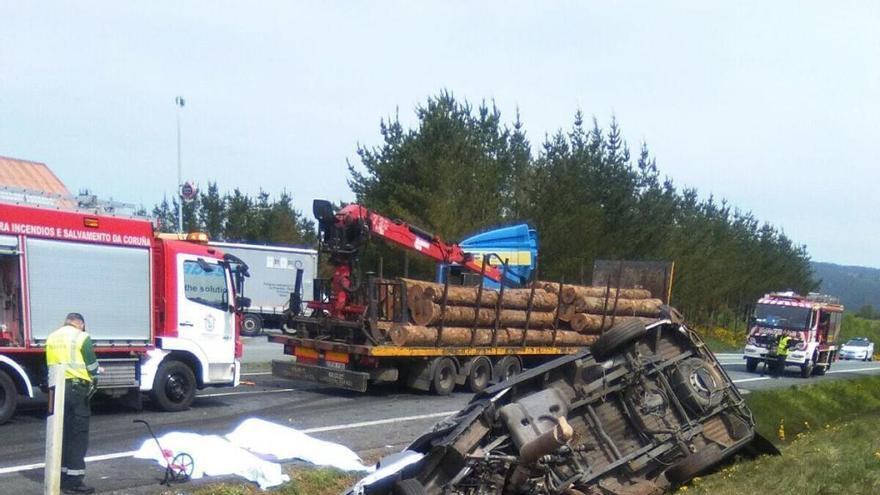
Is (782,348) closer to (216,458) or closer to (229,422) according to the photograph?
(229,422)

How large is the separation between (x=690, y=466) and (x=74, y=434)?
5.92 m

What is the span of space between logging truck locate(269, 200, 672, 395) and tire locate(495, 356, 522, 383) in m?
0.03

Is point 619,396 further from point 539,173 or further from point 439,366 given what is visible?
point 539,173

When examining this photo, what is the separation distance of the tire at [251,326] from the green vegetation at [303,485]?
25892 mm

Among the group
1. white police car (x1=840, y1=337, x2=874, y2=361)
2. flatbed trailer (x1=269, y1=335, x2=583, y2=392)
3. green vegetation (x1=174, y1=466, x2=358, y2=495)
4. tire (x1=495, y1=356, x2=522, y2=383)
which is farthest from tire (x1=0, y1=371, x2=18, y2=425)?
white police car (x1=840, y1=337, x2=874, y2=361)

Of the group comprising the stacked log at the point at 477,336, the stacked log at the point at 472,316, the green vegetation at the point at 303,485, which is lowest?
the green vegetation at the point at 303,485

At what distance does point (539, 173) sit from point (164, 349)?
80.4ft

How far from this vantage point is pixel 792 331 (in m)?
27.8

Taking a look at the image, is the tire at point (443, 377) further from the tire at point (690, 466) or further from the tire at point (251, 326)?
the tire at point (251, 326)

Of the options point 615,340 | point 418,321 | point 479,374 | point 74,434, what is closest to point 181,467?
point 74,434

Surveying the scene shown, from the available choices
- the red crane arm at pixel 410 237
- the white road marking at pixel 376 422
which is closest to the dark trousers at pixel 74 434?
the white road marking at pixel 376 422

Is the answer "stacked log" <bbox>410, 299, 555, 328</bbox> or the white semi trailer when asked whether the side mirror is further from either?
the white semi trailer

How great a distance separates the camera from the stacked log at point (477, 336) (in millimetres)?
15758

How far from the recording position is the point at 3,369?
1123 centimetres
